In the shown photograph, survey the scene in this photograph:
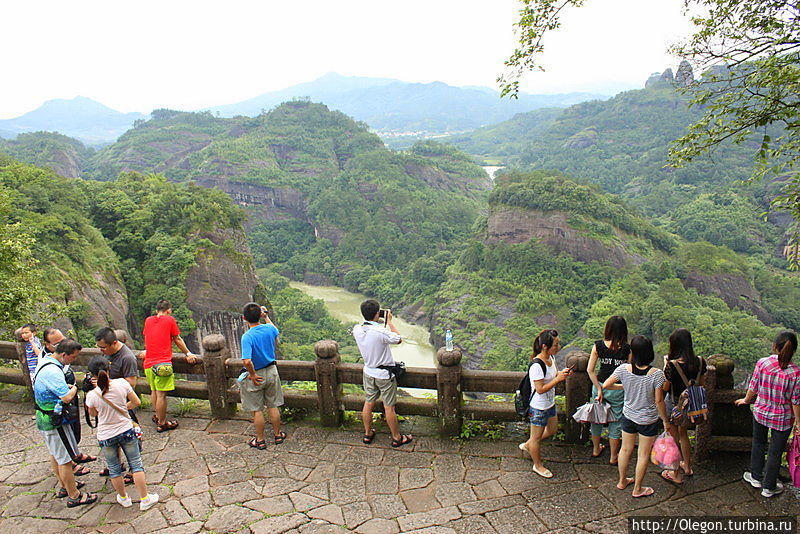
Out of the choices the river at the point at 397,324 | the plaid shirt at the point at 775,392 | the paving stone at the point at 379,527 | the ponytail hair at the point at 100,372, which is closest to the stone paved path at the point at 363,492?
the paving stone at the point at 379,527

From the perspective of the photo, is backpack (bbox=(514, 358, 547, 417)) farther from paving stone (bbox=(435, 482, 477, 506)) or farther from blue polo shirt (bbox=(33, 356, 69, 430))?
A: blue polo shirt (bbox=(33, 356, 69, 430))

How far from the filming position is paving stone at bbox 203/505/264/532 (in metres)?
4.73

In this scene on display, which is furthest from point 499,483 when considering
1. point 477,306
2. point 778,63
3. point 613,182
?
point 613,182

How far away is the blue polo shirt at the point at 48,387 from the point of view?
4.90 meters

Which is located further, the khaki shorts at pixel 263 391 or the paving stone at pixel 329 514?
the khaki shorts at pixel 263 391

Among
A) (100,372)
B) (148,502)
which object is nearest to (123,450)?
(148,502)

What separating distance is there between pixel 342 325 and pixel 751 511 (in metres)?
49.9

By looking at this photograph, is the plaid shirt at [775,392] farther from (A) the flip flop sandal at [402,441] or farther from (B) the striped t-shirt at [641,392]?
(A) the flip flop sandal at [402,441]

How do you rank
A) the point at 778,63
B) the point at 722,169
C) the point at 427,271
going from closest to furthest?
the point at 778,63
the point at 427,271
the point at 722,169

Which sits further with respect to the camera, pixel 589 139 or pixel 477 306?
pixel 589 139

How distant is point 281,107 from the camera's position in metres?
117

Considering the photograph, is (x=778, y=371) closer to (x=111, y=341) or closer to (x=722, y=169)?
(x=111, y=341)

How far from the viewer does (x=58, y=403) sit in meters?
4.95

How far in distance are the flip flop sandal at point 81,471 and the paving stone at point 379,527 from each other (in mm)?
3320
